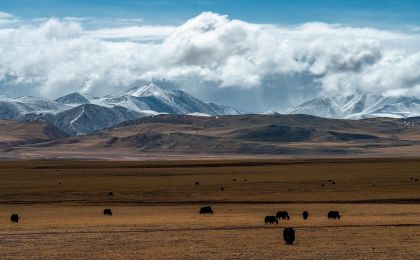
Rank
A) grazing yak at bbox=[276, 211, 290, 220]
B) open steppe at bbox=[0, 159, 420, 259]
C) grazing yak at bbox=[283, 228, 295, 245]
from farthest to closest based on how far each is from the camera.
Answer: grazing yak at bbox=[276, 211, 290, 220] → grazing yak at bbox=[283, 228, 295, 245] → open steppe at bbox=[0, 159, 420, 259]

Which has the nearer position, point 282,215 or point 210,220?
point 210,220

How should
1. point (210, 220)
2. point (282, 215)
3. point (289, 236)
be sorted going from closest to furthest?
1. point (289, 236)
2. point (210, 220)
3. point (282, 215)

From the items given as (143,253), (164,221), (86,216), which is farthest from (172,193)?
(143,253)

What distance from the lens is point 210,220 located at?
49844mm

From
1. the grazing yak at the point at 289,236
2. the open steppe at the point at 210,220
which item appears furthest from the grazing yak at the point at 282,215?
the grazing yak at the point at 289,236

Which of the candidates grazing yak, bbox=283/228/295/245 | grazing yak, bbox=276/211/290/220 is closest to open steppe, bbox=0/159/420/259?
grazing yak, bbox=283/228/295/245

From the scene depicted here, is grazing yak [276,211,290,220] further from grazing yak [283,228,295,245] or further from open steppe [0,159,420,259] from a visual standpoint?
grazing yak [283,228,295,245]

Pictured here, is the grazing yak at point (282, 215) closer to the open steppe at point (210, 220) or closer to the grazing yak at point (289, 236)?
the open steppe at point (210, 220)

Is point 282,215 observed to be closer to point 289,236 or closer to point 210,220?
Result: point 210,220

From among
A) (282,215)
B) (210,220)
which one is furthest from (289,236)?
(282,215)

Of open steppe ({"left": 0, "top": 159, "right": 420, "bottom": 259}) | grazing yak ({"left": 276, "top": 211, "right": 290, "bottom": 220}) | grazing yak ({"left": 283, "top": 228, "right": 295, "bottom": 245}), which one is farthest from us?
grazing yak ({"left": 276, "top": 211, "right": 290, "bottom": 220})

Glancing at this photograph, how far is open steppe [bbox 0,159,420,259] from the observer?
33.1 metres

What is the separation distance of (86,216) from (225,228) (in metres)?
15.5

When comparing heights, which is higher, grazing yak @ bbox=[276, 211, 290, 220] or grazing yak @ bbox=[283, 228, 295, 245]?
grazing yak @ bbox=[283, 228, 295, 245]
